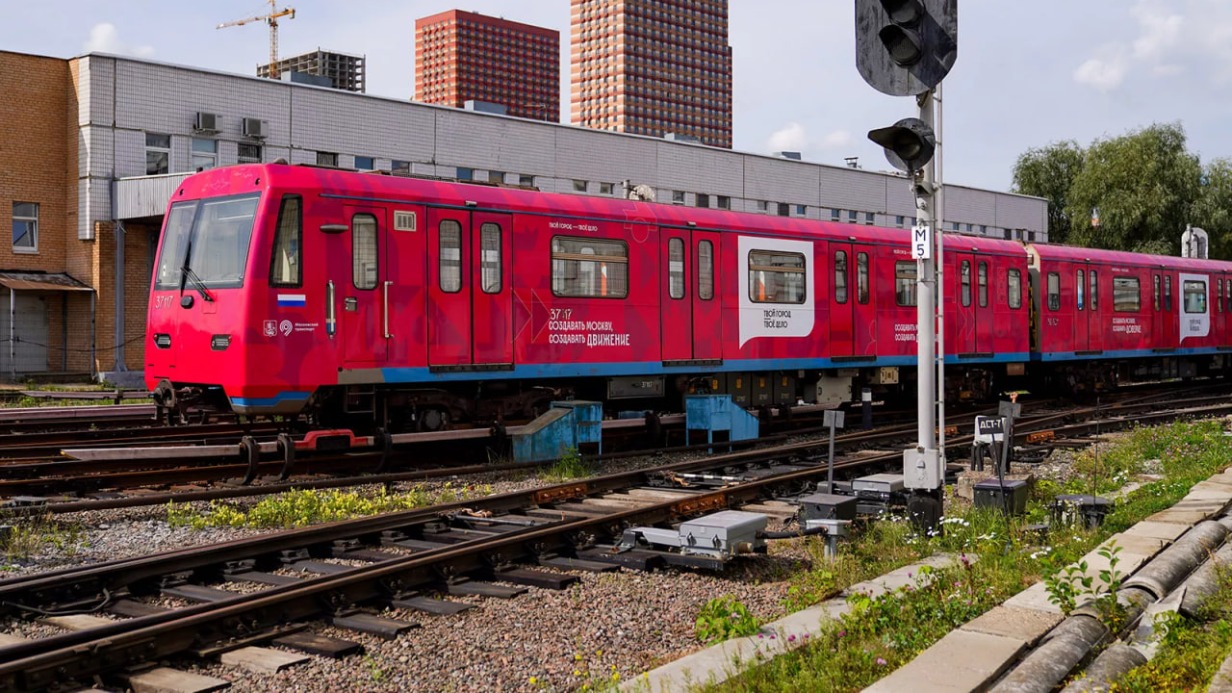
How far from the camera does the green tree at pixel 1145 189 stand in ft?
169

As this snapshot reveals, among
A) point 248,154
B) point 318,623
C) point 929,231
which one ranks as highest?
point 248,154

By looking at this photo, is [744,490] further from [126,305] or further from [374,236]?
[126,305]

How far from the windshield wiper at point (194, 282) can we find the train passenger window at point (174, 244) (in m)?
0.06

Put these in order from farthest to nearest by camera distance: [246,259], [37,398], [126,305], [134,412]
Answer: [126,305] → [37,398] → [134,412] → [246,259]

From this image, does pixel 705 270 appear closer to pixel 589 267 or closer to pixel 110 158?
pixel 589 267

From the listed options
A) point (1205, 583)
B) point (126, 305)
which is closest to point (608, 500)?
point (1205, 583)

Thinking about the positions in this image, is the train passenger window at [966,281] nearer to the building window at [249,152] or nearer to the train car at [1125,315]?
the train car at [1125,315]

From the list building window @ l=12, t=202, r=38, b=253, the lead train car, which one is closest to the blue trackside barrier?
the lead train car

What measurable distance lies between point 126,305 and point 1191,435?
27485mm

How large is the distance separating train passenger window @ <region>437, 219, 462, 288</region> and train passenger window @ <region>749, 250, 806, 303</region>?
→ 205 inches

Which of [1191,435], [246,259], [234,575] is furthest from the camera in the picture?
[1191,435]

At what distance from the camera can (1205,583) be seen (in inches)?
251

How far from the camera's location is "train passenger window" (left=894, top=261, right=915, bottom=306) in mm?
19828

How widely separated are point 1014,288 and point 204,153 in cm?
2285
